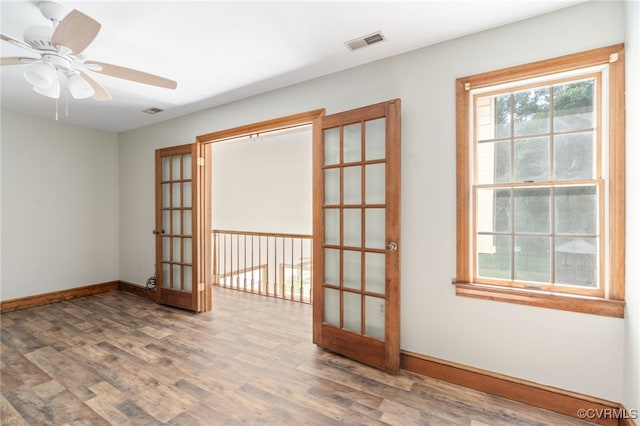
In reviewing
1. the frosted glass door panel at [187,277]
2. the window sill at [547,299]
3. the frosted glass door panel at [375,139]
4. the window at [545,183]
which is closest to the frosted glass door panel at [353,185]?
the frosted glass door panel at [375,139]

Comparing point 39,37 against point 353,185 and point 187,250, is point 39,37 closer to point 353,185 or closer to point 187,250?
point 353,185

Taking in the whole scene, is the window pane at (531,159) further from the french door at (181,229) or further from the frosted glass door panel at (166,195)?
the frosted glass door panel at (166,195)

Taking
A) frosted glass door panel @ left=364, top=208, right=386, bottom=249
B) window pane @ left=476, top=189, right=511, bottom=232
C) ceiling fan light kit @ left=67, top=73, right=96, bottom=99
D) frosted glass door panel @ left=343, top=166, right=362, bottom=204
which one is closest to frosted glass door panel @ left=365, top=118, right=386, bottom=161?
frosted glass door panel @ left=343, top=166, right=362, bottom=204

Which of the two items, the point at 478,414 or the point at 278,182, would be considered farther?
the point at 278,182

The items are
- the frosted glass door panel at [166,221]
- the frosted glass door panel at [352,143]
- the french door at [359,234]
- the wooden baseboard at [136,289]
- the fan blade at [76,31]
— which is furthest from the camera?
the wooden baseboard at [136,289]

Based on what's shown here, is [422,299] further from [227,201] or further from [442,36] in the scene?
[227,201]

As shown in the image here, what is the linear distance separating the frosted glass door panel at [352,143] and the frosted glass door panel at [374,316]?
1268 mm

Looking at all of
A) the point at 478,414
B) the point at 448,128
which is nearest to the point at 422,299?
the point at 478,414

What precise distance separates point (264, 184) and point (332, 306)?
4.78m

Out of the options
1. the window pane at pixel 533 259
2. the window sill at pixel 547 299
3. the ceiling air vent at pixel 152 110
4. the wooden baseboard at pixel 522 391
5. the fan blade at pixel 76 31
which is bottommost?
the wooden baseboard at pixel 522 391

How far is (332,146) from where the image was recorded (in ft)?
9.24

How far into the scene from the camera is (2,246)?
3922 mm

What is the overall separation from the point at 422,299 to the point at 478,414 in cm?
81

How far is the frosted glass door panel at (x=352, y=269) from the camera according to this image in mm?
2648
